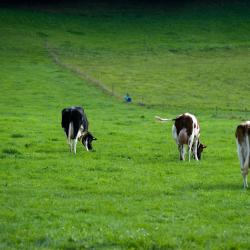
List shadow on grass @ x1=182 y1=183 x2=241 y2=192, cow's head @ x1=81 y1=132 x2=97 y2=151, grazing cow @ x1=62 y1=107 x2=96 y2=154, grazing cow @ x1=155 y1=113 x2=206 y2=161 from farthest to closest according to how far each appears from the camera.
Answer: cow's head @ x1=81 y1=132 x2=97 y2=151, grazing cow @ x1=62 y1=107 x2=96 y2=154, grazing cow @ x1=155 y1=113 x2=206 y2=161, shadow on grass @ x1=182 y1=183 x2=241 y2=192

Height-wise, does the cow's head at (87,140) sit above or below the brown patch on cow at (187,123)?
below

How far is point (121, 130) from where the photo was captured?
29.1m

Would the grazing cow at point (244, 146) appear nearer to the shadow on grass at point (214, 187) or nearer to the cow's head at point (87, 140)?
the shadow on grass at point (214, 187)

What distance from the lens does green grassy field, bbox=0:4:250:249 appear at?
1259 centimetres

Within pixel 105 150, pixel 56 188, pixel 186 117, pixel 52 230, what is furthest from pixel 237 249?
pixel 105 150

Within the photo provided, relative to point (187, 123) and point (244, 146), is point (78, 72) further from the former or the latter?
point (244, 146)

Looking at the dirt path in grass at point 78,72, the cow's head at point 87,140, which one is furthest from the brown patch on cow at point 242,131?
the dirt path in grass at point 78,72

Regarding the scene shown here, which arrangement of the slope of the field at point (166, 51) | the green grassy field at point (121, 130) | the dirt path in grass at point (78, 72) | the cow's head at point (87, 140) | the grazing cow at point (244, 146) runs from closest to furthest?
the green grassy field at point (121, 130)
the grazing cow at point (244, 146)
the cow's head at point (87, 140)
the dirt path in grass at point (78, 72)
the slope of the field at point (166, 51)

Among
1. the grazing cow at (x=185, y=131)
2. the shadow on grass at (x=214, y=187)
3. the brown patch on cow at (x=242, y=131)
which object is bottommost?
the shadow on grass at (x=214, y=187)

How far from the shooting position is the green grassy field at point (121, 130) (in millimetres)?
12586

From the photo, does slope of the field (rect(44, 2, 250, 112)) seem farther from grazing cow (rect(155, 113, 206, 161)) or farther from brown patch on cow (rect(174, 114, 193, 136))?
brown patch on cow (rect(174, 114, 193, 136))

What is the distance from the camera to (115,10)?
8631 cm

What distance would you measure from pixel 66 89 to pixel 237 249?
35.7 metres

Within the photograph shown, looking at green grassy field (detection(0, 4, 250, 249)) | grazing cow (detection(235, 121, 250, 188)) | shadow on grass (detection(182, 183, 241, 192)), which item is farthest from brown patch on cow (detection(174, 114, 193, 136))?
grazing cow (detection(235, 121, 250, 188))
